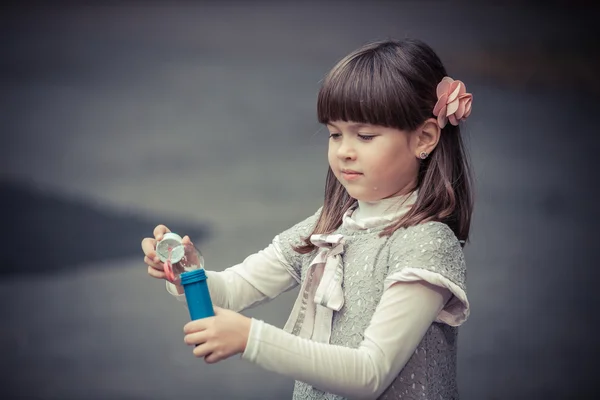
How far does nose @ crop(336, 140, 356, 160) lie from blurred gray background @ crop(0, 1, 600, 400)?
3.32 ft

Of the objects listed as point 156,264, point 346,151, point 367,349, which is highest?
point 346,151

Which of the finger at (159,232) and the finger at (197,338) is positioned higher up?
the finger at (159,232)

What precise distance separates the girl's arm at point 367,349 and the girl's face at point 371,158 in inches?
6.0

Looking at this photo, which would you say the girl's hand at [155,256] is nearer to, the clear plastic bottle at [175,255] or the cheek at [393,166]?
the clear plastic bottle at [175,255]

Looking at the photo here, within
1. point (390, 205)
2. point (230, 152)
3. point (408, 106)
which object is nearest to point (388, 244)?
point (390, 205)

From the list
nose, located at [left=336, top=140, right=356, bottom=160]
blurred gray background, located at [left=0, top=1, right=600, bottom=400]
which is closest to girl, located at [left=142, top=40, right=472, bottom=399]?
nose, located at [left=336, top=140, right=356, bottom=160]

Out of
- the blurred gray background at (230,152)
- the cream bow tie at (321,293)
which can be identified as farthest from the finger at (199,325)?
the blurred gray background at (230,152)

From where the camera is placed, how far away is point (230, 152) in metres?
2.22

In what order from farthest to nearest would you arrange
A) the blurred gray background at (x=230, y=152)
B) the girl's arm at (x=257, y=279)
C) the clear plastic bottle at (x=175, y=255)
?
the blurred gray background at (x=230, y=152) → the girl's arm at (x=257, y=279) → the clear plastic bottle at (x=175, y=255)

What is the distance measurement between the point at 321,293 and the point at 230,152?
109 cm

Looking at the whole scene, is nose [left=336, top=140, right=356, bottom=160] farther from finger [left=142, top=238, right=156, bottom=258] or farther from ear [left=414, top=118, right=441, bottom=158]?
finger [left=142, top=238, right=156, bottom=258]

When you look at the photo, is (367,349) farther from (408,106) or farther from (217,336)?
(408,106)

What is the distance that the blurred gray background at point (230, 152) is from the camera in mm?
2098

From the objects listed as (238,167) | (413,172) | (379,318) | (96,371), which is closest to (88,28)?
(238,167)
